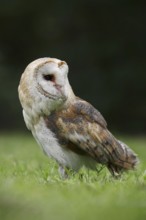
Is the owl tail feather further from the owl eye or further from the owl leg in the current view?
the owl eye

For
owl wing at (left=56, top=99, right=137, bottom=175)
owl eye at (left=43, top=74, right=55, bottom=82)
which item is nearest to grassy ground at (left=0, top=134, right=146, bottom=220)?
owl wing at (left=56, top=99, right=137, bottom=175)

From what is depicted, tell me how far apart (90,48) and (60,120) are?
50.5 feet

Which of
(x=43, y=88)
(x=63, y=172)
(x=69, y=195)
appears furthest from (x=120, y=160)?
(x=69, y=195)

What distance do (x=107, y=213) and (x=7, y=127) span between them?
17.9 metres

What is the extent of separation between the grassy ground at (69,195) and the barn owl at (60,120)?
197mm

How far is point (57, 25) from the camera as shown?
23312 millimetres

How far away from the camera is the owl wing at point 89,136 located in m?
7.71

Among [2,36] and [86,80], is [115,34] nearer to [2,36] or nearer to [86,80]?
[86,80]

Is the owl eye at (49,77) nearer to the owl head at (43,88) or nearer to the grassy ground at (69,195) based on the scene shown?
the owl head at (43,88)

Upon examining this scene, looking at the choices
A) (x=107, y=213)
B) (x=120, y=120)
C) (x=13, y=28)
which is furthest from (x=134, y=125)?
(x=107, y=213)

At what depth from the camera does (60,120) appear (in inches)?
305

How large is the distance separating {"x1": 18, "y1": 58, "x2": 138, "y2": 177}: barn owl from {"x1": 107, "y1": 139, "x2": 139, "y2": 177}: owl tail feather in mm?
42

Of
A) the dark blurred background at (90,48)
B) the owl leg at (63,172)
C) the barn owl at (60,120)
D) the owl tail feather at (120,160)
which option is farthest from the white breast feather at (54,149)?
the dark blurred background at (90,48)

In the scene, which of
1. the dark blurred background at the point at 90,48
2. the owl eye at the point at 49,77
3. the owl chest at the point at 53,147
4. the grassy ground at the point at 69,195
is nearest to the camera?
the grassy ground at the point at 69,195
